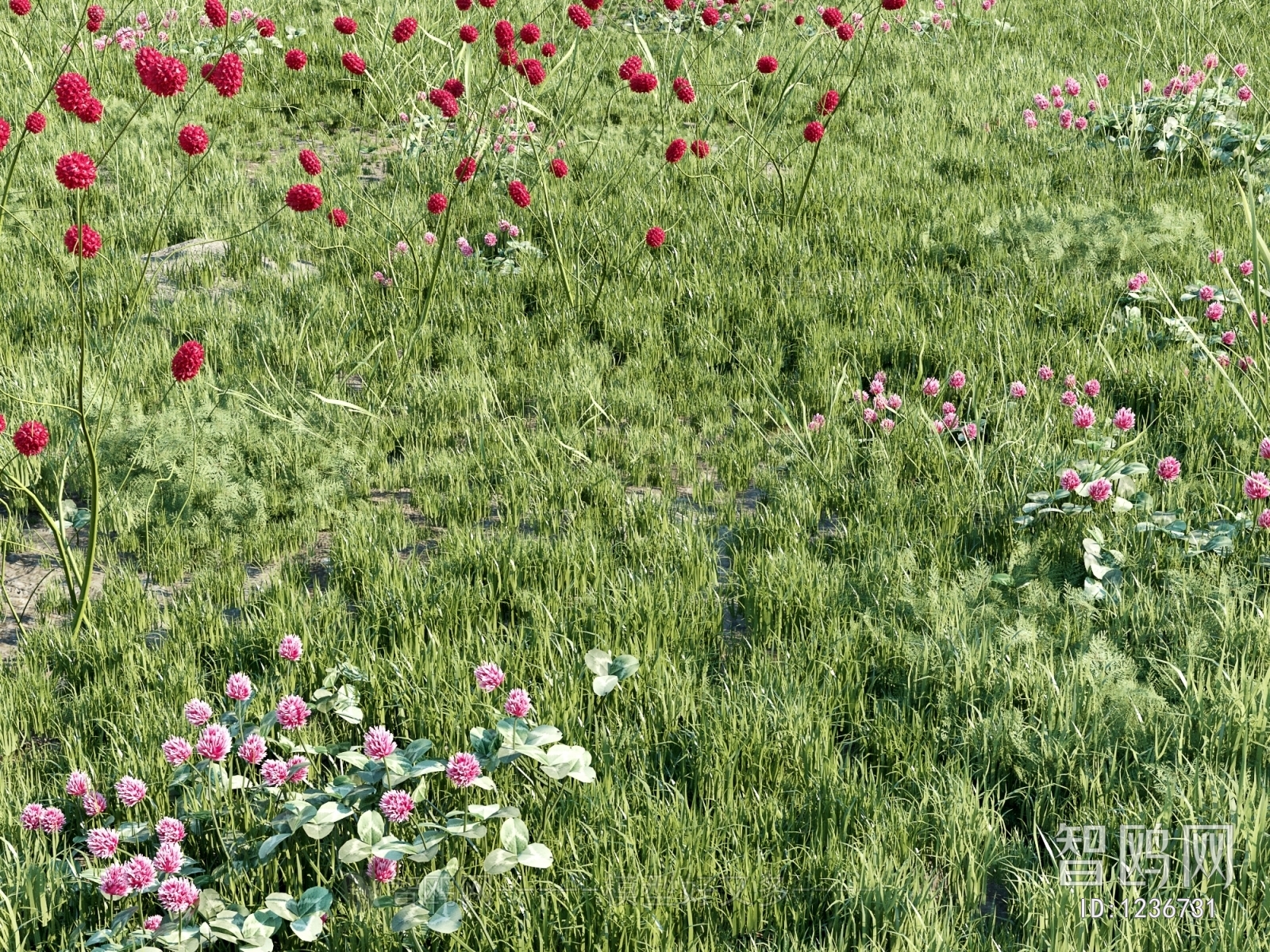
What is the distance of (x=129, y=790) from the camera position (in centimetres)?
214

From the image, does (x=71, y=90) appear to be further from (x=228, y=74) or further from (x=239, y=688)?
(x=239, y=688)

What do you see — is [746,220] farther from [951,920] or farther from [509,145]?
[951,920]

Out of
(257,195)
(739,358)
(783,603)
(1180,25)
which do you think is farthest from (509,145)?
(1180,25)

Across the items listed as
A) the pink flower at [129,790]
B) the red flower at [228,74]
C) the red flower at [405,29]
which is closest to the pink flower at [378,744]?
the pink flower at [129,790]

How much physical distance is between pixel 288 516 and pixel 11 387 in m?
1.32

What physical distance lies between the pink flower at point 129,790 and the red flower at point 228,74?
1.97 meters

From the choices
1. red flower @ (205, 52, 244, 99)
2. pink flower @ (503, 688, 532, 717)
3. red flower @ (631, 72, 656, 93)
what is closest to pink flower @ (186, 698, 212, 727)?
pink flower @ (503, 688, 532, 717)

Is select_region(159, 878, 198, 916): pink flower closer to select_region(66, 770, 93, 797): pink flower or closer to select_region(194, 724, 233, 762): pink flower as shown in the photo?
select_region(194, 724, 233, 762): pink flower

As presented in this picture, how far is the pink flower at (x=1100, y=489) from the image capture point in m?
3.11

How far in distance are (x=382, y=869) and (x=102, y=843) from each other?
0.56 metres

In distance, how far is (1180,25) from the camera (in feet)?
26.4

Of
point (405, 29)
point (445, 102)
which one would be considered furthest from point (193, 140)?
point (405, 29)

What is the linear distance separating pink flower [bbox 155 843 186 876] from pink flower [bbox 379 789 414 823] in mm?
391

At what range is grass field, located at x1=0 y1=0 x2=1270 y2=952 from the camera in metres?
2.19
